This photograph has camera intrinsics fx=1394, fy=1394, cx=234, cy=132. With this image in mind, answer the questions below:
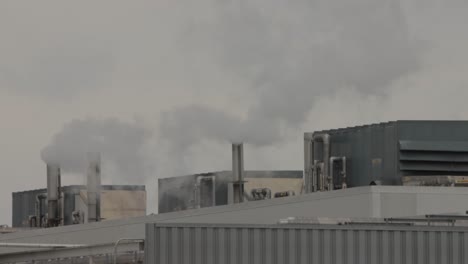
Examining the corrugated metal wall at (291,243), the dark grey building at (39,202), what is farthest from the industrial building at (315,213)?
the dark grey building at (39,202)

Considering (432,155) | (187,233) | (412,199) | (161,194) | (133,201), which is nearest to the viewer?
(187,233)

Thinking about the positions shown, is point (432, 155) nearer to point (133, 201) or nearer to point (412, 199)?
point (412, 199)

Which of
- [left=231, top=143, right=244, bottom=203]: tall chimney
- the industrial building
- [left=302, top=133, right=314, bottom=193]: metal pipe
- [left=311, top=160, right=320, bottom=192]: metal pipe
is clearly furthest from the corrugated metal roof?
[left=231, top=143, right=244, bottom=203]: tall chimney

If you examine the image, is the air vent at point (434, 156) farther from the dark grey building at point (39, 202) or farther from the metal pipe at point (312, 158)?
the dark grey building at point (39, 202)

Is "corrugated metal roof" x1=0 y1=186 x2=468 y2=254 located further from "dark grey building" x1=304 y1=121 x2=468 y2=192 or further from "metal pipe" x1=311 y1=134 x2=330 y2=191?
"metal pipe" x1=311 y1=134 x2=330 y2=191

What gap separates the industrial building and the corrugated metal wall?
0.08 ft

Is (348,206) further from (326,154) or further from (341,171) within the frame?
(326,154)

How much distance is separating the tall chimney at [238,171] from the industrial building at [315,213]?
0.05 m

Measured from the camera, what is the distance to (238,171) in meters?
67.6

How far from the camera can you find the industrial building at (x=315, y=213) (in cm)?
3206

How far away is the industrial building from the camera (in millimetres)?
32062

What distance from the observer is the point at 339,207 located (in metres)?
52.0

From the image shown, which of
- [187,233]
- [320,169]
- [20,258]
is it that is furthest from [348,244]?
[320,169]

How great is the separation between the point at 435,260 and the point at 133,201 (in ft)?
183
